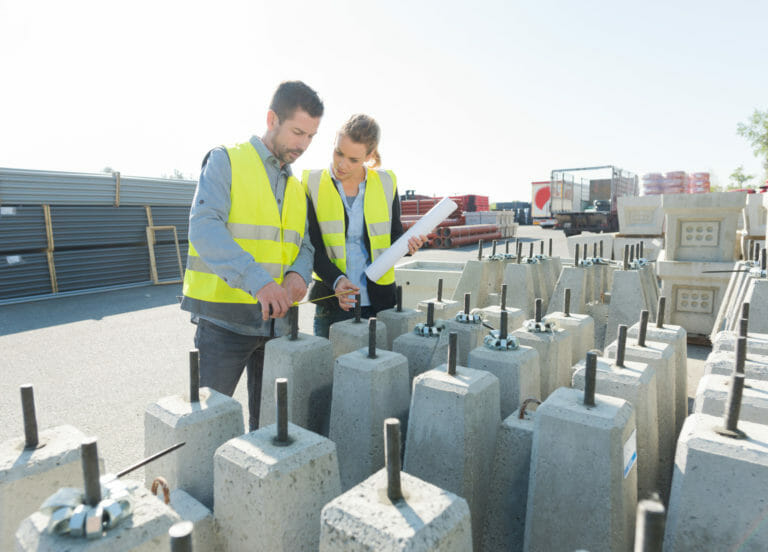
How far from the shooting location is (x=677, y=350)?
6.92 ft

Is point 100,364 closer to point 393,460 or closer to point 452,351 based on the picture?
point 452,351

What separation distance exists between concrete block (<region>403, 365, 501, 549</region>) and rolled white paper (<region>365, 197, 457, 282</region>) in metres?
1.10

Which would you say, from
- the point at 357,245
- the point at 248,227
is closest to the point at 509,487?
the point at 248,227

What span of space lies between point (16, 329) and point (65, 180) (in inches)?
173

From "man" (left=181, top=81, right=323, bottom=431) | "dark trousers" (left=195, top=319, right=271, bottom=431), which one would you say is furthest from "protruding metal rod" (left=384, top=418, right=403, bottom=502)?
"dark trousers" (left=195, top=319, right=271, bottom=431)

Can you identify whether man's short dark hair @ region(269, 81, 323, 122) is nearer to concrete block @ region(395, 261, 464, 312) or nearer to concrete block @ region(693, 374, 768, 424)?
concrete block @ region(693, 374, 768, 424)

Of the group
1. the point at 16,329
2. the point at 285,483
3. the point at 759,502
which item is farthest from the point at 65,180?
the point at 759,502

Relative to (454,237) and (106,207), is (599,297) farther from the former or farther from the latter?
(454,237)

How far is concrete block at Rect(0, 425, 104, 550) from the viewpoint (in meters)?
1.03

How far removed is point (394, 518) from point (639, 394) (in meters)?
1.04

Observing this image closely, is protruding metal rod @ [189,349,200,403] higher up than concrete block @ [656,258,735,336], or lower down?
higher up

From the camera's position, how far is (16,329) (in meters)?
6.29

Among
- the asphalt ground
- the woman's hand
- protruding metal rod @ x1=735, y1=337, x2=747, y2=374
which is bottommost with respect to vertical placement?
the asphalt ground

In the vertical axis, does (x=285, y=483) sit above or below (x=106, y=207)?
below
